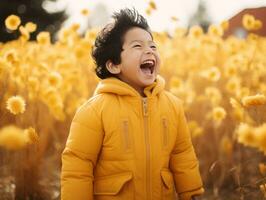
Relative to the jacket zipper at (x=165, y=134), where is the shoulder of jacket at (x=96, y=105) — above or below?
above

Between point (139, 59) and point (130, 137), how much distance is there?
295mm

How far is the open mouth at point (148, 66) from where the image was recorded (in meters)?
1.68

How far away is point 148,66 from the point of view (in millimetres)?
1729

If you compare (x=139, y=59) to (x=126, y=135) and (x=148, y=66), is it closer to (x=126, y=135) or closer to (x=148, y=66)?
(x=148, y=66)

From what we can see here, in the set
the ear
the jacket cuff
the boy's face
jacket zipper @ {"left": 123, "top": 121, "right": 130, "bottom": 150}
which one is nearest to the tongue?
the boy's face

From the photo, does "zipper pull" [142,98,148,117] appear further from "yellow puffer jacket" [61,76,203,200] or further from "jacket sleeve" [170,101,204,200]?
"jacket sleeve" [170,101,204,200]

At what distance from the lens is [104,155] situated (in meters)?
1.63

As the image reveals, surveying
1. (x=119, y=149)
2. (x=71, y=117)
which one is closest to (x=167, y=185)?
(x=119, y=149)

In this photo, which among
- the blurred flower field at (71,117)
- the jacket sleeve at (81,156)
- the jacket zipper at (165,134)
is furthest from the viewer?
the blurred flower field at (71,117)

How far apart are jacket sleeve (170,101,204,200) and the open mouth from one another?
19cm

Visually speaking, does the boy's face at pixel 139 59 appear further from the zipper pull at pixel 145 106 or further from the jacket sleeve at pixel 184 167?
the jacket sleeve at pixel 184 167

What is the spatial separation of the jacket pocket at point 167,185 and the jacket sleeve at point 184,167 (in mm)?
56

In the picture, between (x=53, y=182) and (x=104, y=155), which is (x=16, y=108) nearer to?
(x=104, y=155)

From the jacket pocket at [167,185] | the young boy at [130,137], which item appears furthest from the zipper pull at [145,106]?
the jacket pocket at [167,185]
